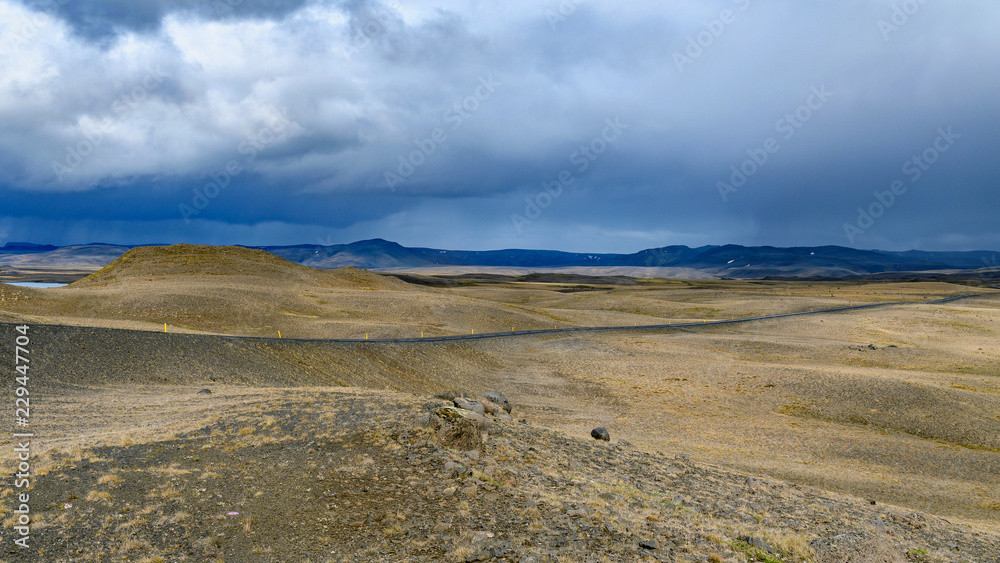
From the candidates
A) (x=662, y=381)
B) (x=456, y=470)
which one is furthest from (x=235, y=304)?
(x=456, y=470)

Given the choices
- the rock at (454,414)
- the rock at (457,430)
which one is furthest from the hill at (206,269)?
the rock at (457,430)

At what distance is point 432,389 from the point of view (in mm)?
36000

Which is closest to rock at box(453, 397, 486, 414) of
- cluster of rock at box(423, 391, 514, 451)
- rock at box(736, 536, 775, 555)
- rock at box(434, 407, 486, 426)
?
cluster of rock at box(423, 391, 514, 451)

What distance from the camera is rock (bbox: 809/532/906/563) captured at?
36.6ft

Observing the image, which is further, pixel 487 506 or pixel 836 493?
pixel 836 493

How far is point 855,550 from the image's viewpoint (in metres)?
11.4

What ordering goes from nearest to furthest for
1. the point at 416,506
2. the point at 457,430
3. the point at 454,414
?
1. the point at 416,506
2. the point at 457,430
3. the point at 454,414

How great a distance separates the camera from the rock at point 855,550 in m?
11.1

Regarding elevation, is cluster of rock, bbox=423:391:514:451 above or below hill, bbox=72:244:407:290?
below

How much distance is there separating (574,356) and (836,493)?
98.8 ft

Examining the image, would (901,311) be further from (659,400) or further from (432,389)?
(432,389)

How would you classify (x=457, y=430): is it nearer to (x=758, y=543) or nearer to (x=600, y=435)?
(x=758, y=543)

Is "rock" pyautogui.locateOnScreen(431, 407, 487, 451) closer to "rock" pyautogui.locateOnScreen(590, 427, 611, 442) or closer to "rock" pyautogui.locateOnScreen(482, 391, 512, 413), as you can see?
"rock" pyautogui.locateOnScreen(590, 427, 611, 442)

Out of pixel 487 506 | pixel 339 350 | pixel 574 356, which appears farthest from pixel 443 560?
pixel 574 356
